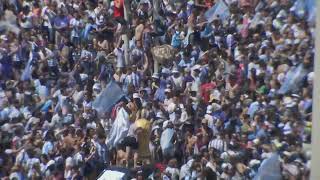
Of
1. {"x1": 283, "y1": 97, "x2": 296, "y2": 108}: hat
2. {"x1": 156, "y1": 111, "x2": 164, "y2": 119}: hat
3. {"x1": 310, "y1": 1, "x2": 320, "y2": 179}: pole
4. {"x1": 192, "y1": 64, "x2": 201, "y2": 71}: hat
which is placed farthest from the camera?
{"x1": 156, "y1": 111, "x2": 164, "y2": 119}: hat

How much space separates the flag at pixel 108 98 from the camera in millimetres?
8297

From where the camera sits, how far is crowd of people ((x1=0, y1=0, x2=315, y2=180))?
23.7 feet

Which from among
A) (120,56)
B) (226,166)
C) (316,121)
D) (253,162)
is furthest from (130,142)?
(316,121)

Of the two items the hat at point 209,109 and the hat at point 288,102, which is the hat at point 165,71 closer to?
A: the hat at point 209,109

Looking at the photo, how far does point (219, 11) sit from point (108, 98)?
4.89ft

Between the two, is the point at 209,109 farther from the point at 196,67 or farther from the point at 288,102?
the point at 288,102

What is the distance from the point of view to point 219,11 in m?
7.81

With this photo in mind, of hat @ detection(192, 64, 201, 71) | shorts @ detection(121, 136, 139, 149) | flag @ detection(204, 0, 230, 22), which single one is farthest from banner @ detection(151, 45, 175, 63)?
shorts @ detection(121, 136, 139, 149)

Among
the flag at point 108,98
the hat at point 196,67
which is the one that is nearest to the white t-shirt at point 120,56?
the flag at point 108,98

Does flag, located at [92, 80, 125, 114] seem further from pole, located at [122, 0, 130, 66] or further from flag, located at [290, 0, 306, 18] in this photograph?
flag, located at [290, 0, 306, 18]

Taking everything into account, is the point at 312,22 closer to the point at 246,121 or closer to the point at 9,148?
the point at 246,121

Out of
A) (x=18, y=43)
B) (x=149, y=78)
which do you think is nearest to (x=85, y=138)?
(x=149, y=78)

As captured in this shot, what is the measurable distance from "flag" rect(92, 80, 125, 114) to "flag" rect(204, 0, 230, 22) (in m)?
1.23

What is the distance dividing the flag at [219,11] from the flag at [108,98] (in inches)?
48.5
